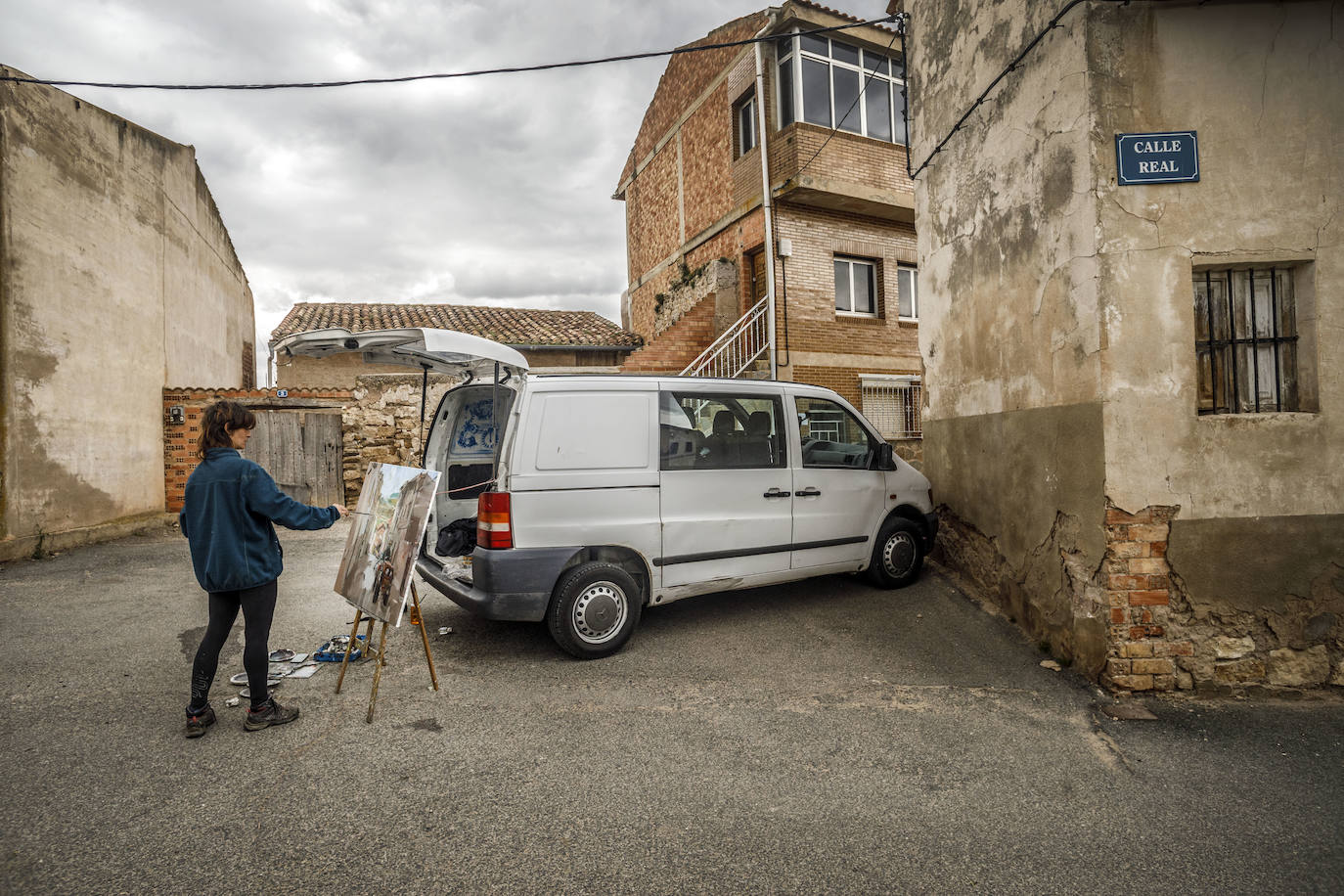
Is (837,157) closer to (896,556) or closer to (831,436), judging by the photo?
(831,436)

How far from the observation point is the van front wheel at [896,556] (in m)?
5.85

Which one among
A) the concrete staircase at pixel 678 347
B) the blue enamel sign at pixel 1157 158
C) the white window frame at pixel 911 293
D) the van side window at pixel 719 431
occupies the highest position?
the white window frame at pixel 911 293

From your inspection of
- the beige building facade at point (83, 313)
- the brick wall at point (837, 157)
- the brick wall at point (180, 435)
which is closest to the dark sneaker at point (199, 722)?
the beige building facade at point (83, 313)

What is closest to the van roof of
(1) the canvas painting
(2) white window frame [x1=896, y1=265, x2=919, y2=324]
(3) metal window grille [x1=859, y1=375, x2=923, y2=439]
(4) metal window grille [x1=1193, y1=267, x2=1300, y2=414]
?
(1) the canvas painting

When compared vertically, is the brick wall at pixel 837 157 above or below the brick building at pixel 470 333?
above

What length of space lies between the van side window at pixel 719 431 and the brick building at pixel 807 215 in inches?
266

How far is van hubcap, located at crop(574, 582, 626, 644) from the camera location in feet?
14.6

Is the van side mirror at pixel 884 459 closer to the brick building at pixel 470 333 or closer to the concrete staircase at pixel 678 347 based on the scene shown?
the concrete staircase at pixel 678 347

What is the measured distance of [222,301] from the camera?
1459cm

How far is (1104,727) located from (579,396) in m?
3.46

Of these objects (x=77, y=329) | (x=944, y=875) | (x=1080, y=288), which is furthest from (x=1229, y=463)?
(x=77, y=329)

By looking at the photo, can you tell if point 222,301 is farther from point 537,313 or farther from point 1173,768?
point 1173,768

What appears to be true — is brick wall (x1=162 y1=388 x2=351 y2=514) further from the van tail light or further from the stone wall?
the van tail light

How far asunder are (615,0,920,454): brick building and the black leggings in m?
9.42
